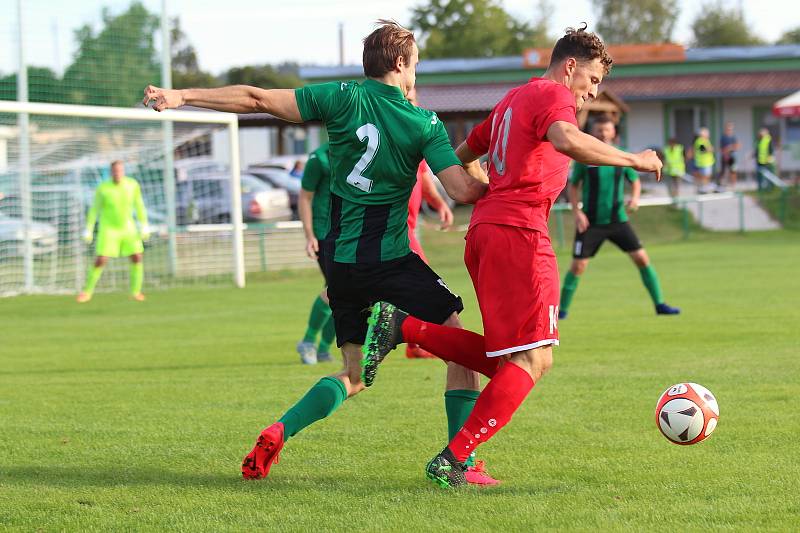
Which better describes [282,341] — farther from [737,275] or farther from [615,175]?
[737,275]

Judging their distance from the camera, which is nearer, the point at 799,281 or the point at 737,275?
the point at 799,281

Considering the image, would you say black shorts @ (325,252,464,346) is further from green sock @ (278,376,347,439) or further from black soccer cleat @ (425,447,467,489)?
black soccer cleat @ (425,447,467,489)

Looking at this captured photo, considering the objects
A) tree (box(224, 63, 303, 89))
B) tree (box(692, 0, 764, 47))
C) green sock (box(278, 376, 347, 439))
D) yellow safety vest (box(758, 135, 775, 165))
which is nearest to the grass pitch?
green sock (box(278, 376, 347, 439))

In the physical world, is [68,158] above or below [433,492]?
above

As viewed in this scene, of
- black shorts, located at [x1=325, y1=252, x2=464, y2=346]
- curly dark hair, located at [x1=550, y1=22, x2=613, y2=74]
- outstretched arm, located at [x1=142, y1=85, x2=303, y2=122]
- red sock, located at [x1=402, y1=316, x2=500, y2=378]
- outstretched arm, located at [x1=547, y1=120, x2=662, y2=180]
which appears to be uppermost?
curly dark hair, located at [x1=550, y1=22, x2=613, y2=74]

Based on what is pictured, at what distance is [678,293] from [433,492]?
10.9m

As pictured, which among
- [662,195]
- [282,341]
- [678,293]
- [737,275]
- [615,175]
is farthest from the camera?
[662,195]

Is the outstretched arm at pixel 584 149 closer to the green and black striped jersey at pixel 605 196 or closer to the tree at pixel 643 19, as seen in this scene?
the green and black striped jersey at pixel 605 196

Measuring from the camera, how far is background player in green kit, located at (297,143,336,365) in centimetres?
894

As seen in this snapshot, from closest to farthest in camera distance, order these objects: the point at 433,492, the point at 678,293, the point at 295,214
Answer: the point at 433,492, the point at 678,293, the point at 295,214

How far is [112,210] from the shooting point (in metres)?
16.5

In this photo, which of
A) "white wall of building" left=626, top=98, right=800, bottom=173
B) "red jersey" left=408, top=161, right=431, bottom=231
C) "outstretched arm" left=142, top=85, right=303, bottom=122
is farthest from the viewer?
"white wall of building" left=626, top=98, right=800, bottom=173

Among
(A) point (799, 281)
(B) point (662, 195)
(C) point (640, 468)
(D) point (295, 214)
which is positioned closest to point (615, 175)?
(A) point (799, 281)

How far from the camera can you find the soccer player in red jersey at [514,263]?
15.7 ft
